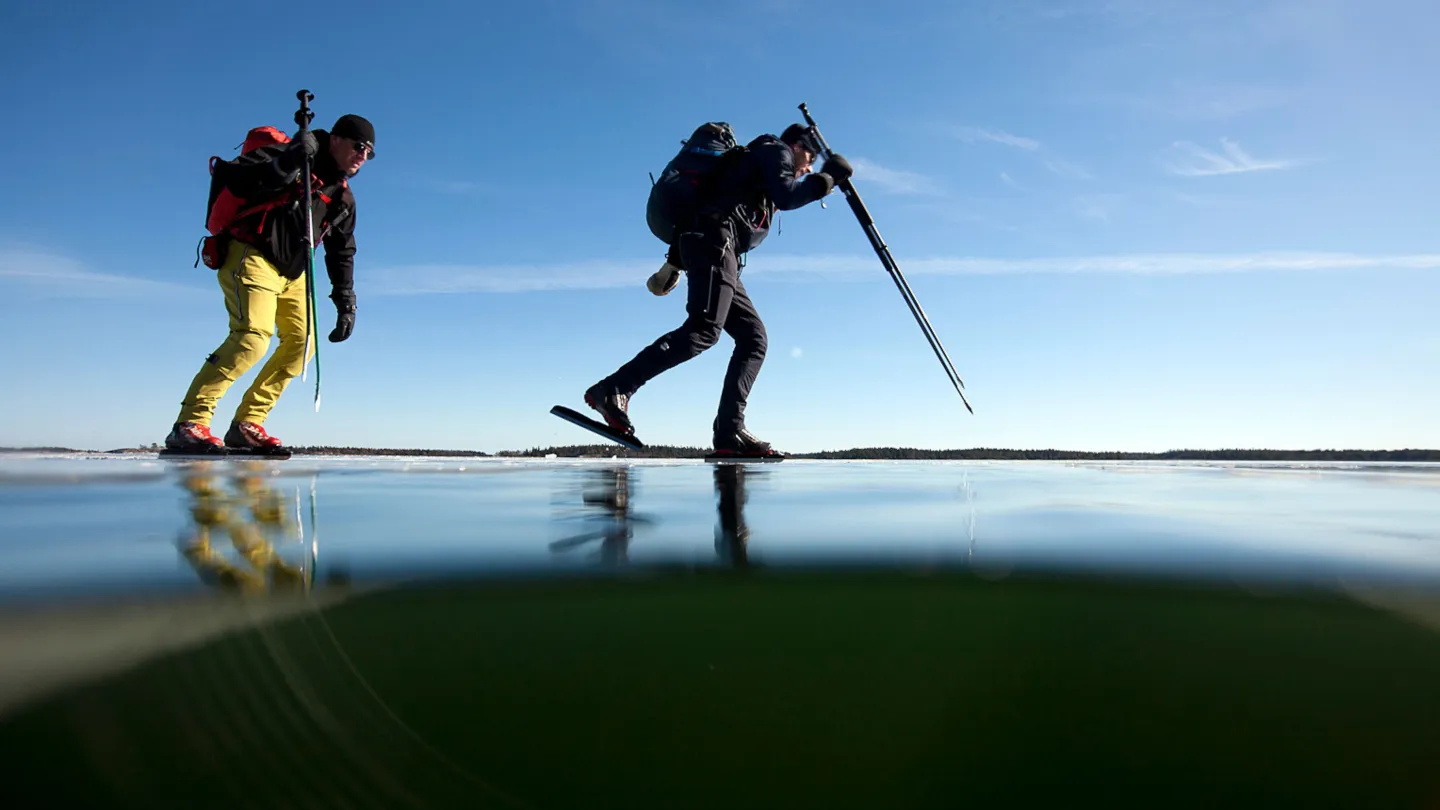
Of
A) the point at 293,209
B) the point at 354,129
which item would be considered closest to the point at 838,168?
the point at 354,129

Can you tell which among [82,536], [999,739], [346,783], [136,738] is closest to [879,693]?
[999,739]

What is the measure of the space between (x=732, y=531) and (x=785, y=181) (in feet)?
12.4

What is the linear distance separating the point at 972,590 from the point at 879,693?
31 centimetres

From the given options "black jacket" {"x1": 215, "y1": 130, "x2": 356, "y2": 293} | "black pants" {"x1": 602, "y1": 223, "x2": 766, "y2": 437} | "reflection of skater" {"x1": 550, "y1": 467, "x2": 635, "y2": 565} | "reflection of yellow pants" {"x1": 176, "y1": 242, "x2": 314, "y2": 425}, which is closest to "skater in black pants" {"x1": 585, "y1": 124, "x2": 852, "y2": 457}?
"black pants" {"x1": 602, "y1": 223, "x2": 766, "y2": 437}

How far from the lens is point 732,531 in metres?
1.69

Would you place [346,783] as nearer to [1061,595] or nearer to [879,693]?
[879,693]

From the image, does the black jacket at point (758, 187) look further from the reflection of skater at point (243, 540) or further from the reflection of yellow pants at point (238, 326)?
the reflection of skater at point (243, 540)

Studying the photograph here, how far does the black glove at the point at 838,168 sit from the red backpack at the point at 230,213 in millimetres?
3729

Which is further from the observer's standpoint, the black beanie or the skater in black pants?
the black beanie

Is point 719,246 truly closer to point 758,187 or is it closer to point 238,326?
point 758,187

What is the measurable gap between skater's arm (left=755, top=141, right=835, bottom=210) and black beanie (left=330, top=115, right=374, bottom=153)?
9.57 ft

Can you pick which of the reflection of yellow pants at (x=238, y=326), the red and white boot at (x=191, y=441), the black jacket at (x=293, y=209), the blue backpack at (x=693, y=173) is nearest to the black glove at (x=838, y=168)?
the blue backpack at (x=693, y=173)

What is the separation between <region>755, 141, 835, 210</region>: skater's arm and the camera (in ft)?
16.5

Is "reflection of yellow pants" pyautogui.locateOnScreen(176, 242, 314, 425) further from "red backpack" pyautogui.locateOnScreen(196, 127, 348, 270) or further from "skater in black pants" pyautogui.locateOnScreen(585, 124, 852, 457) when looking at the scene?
"skater in black pants" pyautogui.locateOnScreen(585, 124, 852, 457)
